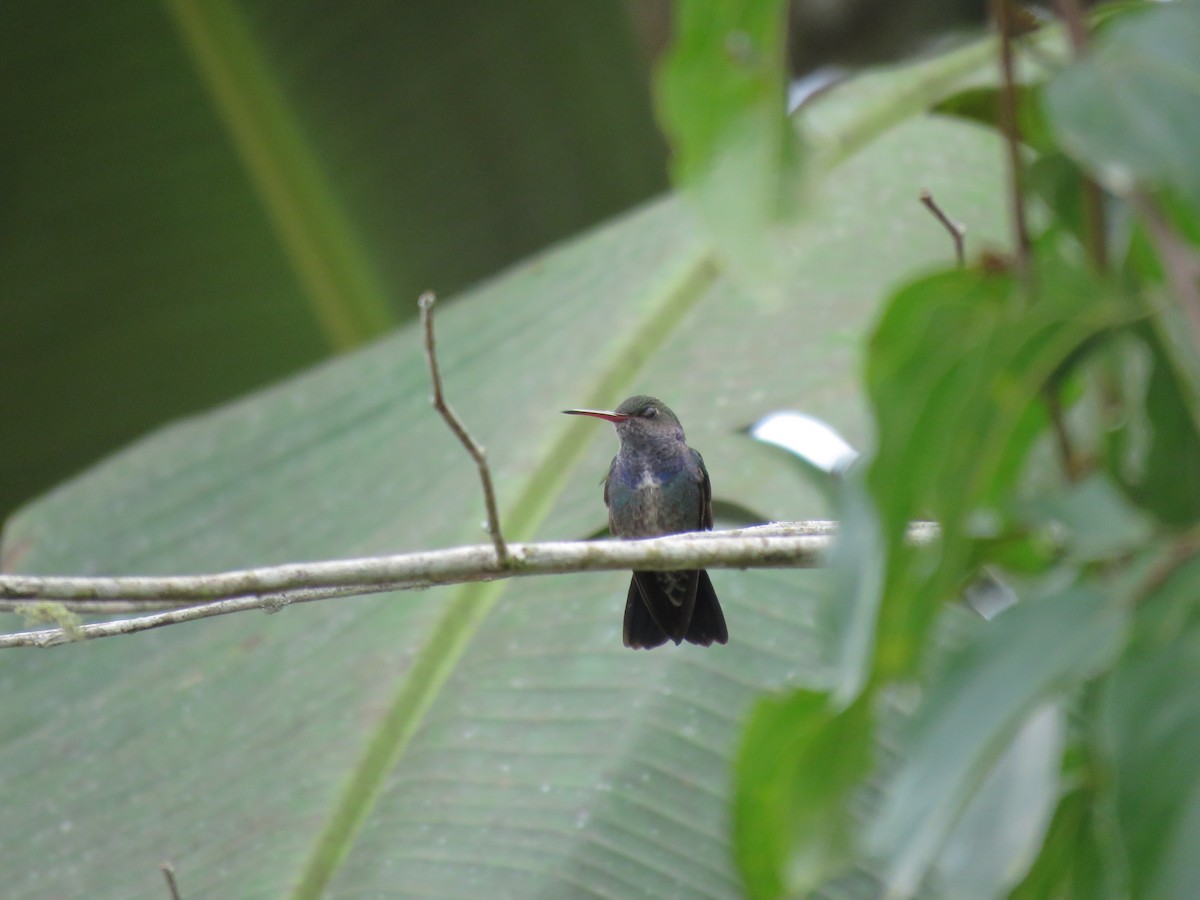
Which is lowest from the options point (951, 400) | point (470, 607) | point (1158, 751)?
point (1158, 751)

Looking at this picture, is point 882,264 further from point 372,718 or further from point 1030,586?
point 1030,586

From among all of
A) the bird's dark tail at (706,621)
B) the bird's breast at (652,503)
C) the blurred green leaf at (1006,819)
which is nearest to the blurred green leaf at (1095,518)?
the blurred green leaf at (1006,819)

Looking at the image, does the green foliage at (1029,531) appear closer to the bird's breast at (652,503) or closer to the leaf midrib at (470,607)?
the leaf midrib at (470,607)

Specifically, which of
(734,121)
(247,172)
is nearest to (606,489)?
(247,172)

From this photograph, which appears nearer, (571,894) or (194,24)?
Answer: (571,894)

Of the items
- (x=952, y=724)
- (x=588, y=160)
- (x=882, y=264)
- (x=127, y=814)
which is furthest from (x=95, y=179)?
(x=952, y=724)

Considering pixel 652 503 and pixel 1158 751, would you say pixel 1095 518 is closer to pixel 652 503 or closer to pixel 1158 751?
pixel 1158 751

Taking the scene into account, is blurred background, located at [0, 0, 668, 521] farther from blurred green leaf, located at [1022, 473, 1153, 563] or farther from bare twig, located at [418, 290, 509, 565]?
blurred green leaf, located at [1022, 473, 1153, 563]
